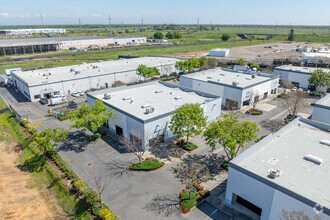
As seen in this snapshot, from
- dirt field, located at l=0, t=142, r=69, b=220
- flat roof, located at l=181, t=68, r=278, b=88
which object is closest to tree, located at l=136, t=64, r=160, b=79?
flat roof, located at l=181, t=68, r=278, b=88

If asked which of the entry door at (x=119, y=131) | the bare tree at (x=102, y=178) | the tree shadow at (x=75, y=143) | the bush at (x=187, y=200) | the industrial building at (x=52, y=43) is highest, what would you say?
the industrial building at (x=52, y=43)

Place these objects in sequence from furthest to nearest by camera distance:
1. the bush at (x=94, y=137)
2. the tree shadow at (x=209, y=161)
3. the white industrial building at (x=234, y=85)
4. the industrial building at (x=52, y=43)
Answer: the industrial building at (x=52, y=43)
the white industrial building at (x=234, y=85)
the bush at (x=94, y=137)
the tree shadow at (x=209, y=161)

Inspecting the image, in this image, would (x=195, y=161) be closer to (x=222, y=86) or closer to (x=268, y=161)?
→ (x=268, y=161)

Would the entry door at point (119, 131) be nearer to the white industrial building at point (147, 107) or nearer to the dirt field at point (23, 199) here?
the white industrial building at point (147, 107)

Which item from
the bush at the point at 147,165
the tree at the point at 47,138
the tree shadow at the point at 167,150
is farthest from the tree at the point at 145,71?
the bush at the point at 147,165

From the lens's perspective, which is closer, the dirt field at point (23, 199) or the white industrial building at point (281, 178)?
the white industrial building at point (281, 178)

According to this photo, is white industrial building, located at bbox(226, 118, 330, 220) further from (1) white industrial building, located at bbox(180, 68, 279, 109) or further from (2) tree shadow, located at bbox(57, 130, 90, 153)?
(2) tree shadow, located at bbox(57, 130, 90, 153)
